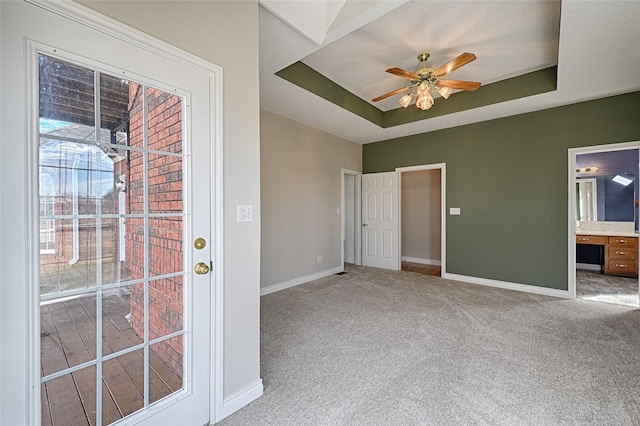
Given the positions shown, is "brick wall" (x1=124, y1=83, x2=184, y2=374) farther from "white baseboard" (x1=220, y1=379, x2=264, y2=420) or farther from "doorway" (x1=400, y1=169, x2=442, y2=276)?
"doorway" (x1=400, y1=169, x2=442, y2=276)

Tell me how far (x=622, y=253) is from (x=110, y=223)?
723 cm

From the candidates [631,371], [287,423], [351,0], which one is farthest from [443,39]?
[287,423]

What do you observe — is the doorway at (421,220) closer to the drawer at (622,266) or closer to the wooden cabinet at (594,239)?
the wooden cabinet at (594,239)

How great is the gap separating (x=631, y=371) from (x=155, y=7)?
156 inches

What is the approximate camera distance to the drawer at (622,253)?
4.61 meters

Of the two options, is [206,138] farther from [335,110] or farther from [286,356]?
[335,110]

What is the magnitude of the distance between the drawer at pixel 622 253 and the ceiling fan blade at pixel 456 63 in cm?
488

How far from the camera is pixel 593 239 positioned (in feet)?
16.1

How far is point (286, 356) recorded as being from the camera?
223 cm

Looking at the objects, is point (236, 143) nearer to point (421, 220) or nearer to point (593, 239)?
point (421, 220)

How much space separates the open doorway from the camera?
6.04 m

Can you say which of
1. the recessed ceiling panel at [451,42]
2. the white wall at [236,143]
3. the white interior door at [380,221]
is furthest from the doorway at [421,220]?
the white wall at [236,143]

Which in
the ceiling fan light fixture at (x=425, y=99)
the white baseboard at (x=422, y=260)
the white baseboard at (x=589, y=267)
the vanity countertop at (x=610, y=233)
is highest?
the ceiling fan light fixture at (x=425, y=99)

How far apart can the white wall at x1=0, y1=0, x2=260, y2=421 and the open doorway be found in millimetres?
4651
